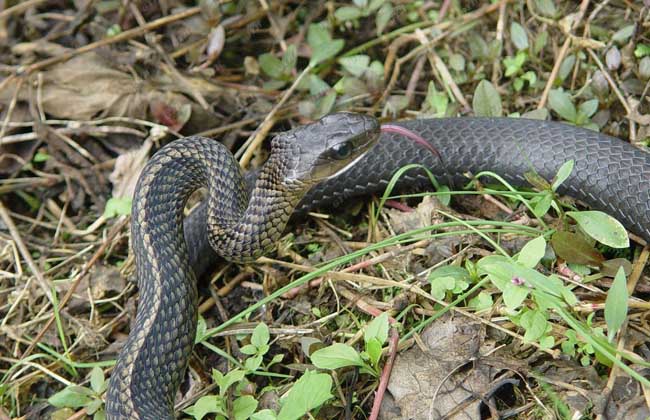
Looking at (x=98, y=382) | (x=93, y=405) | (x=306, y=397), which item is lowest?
(x=93, y=405)

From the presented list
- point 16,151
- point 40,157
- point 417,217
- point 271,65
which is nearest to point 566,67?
point 417,217

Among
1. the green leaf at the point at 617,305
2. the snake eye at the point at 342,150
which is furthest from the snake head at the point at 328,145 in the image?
the green leaf at the point at 617,305

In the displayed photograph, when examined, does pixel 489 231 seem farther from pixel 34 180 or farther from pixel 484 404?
pixel 34 180

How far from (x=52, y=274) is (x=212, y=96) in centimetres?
233

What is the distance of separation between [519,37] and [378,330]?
11.5ft

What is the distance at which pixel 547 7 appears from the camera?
657 cm

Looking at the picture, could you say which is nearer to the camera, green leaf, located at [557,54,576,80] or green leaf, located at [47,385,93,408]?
green leaf, located at [47,385,93,408]

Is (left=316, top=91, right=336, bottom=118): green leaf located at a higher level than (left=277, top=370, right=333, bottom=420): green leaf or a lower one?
higher

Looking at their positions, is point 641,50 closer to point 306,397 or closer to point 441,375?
point 441,375

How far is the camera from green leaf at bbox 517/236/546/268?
4.32 m

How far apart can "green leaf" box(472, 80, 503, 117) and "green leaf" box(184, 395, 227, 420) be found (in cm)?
335

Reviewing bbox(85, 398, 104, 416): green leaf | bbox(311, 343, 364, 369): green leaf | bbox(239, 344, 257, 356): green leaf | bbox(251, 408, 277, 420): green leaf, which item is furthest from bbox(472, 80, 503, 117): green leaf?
bbox(85, 398, 104, 416): green leaf

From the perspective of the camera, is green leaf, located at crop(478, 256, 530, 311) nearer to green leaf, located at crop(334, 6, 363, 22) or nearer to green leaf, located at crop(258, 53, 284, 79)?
green leaf, located at crop(258, 53, 284, 79)

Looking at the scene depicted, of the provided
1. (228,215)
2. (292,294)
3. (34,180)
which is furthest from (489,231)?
(34,180)
